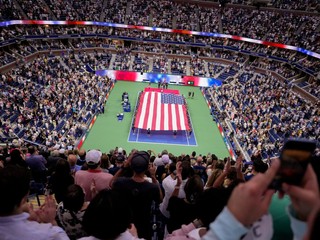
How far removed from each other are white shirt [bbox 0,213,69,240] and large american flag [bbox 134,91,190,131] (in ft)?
68.4

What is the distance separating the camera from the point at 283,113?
83.3 feet

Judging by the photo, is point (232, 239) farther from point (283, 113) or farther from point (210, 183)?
point (283, 113)

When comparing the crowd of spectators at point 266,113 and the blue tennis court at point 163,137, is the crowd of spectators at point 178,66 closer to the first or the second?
the crowd of spectators at point 266,113

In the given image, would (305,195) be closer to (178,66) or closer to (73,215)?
(73,215)

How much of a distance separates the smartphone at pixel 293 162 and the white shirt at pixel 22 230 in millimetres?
2014

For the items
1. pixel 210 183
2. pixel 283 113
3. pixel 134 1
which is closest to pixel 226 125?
pixel 283 113

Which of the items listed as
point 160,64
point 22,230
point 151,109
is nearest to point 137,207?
point 22,230

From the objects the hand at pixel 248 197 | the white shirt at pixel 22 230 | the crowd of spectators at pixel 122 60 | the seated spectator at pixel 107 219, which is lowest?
the white shirt at pixel 22 230

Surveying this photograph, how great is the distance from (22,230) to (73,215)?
102 centimetres

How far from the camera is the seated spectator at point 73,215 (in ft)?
11.3

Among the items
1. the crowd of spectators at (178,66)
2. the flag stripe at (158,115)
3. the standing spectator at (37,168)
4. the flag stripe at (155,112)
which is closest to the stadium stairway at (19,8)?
the crowd of spectators at (178,66)

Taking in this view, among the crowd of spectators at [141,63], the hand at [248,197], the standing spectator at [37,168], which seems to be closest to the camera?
the hand at [248,197]

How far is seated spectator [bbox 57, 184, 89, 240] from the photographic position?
3.44 meters

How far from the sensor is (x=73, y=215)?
3.44m
